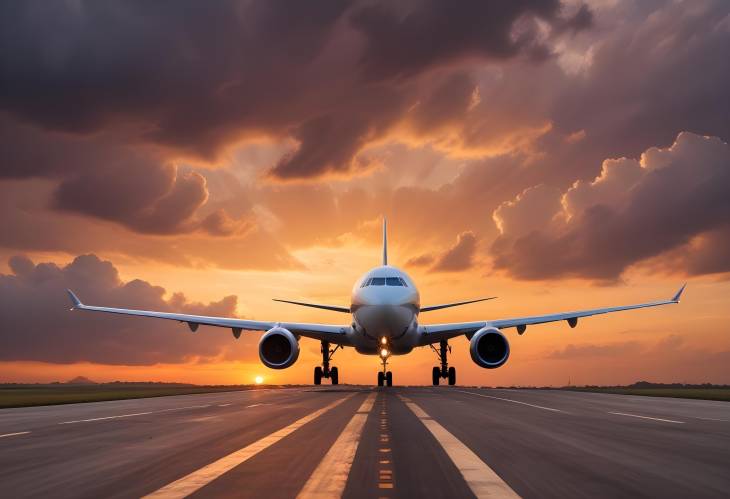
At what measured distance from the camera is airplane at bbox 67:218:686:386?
3294cm

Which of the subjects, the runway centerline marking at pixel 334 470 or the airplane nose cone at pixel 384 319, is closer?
the runway centerline marking at pixel 334 470

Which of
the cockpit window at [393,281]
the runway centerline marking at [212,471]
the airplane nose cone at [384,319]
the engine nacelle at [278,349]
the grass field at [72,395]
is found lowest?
the runway centerline marking at [212,471]

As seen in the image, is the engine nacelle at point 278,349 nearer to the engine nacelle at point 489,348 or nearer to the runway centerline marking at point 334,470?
the engine nacelle at point 489,348

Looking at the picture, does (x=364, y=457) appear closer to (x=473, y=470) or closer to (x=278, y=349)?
(x=473, y=470)

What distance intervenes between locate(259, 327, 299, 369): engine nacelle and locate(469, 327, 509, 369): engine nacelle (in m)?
8.41

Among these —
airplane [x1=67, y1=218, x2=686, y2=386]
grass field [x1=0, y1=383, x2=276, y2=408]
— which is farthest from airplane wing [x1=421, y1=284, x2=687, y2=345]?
grass field [x1=0, y1=383, x2=276, y2=408]

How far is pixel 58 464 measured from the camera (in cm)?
826

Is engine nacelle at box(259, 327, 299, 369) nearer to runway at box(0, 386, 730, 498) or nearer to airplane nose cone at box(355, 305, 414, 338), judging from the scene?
airplane nose cone at box(355, 305, 414, 338)

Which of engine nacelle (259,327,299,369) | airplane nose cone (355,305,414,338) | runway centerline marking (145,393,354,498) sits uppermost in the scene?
airplane nose cone (355,305,414,338)

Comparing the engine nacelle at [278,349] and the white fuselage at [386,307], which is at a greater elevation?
the white fuselage at [386,307]

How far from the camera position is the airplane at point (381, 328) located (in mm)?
32938

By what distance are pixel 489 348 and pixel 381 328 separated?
601 centimetres

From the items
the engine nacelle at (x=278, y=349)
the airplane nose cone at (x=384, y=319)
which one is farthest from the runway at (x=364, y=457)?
the engine nacelle at (x=278, y=349)

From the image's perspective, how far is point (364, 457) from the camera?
8.59 metres
